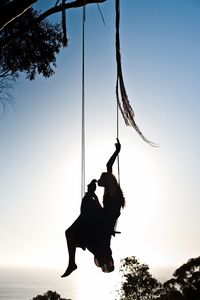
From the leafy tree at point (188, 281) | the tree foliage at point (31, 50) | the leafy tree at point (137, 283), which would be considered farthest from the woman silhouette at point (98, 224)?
the leafy tree at point (137, 283)

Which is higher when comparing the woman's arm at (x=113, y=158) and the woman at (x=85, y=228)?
the woman's arm at (x=113, y=158)

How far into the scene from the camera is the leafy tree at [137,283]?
118 ft

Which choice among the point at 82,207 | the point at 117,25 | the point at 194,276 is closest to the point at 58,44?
the point at 82,207

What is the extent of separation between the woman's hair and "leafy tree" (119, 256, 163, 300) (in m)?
31.4

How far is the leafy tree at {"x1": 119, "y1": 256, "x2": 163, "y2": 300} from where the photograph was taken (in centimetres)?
3603

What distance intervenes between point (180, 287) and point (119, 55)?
88.2ft

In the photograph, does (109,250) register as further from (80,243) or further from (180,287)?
(180,287)

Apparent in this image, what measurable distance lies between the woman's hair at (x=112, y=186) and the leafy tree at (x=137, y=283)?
3135cm

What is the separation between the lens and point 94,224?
5.89 m

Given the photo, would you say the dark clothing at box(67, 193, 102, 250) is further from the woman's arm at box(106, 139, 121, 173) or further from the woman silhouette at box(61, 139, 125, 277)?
the woman's arm at box(106, 139, 121, 173)

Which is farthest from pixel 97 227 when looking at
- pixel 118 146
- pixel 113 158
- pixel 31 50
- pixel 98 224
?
pixel 31 50

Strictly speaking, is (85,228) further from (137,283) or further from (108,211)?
(137,283)

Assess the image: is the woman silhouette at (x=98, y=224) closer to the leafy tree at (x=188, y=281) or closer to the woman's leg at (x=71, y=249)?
the woman's leg at (x=71, y=249)

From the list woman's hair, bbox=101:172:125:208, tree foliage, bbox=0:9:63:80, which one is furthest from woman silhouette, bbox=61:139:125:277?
tree foliage, bbox=0:9:63:80
